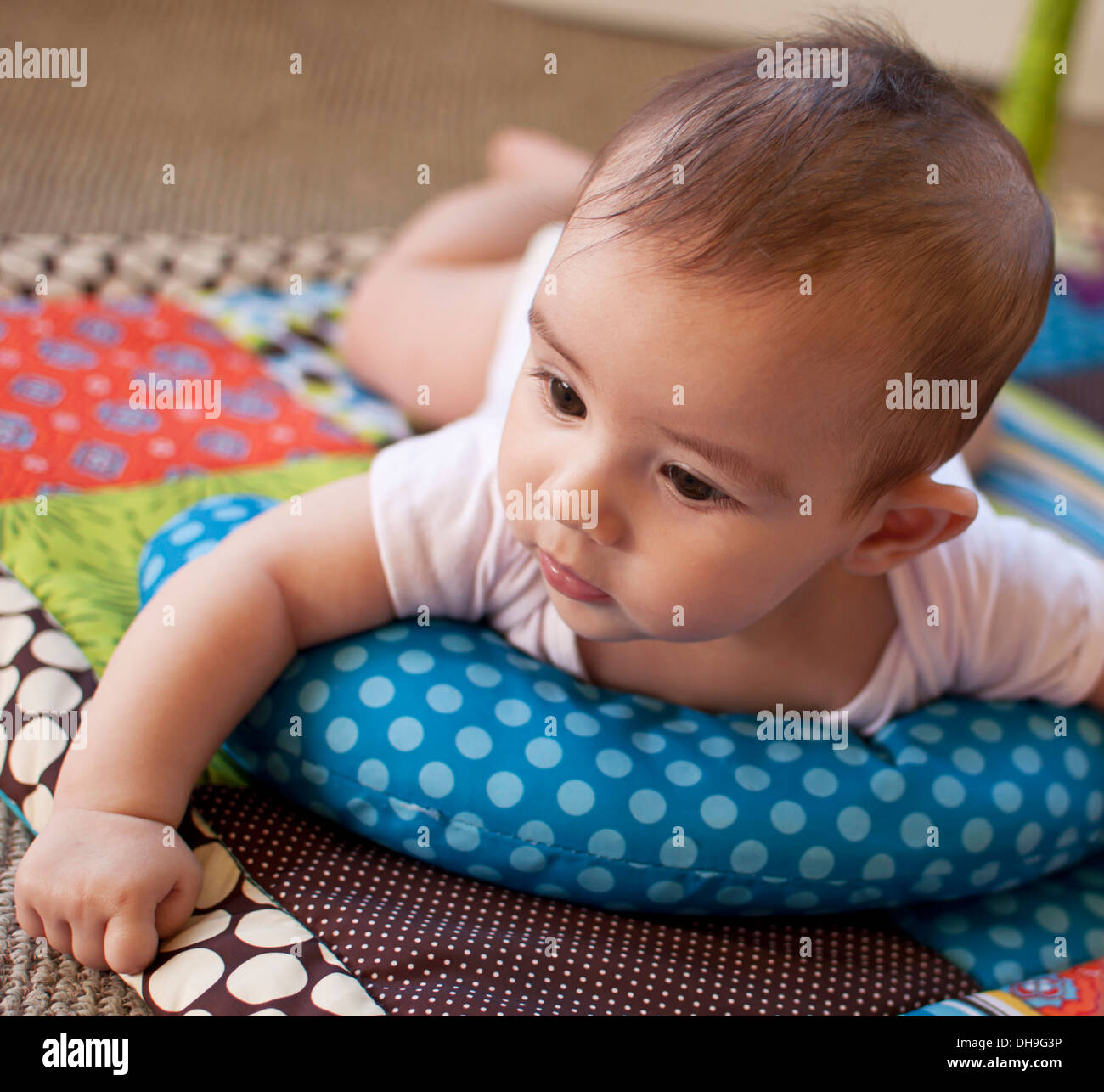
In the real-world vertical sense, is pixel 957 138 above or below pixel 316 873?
above

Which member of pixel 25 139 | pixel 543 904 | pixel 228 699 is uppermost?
pixel 25 139

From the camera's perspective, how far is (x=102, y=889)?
22.2 inches

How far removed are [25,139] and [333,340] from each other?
25.0 inches

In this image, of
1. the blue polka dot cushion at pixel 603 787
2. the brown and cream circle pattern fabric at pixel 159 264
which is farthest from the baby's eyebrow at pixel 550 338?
the brown and cream circle pattern fabric at pixel 159 264

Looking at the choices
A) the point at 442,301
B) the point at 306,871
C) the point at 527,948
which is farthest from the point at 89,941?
the point at 442,301

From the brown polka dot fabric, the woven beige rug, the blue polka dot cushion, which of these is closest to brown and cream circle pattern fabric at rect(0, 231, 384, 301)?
the woven beige rug

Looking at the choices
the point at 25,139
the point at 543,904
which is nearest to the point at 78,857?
the point at 543,904

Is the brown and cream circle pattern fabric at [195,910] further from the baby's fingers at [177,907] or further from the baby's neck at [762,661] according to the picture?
the baby's neck at [762,661]

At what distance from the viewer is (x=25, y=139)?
1478 mm

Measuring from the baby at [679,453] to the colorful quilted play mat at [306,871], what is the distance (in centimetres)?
6

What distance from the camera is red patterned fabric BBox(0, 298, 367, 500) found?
0.93 meters

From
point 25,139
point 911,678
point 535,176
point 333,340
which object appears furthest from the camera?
point 25,139

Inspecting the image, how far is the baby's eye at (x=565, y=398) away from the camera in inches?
23.3
